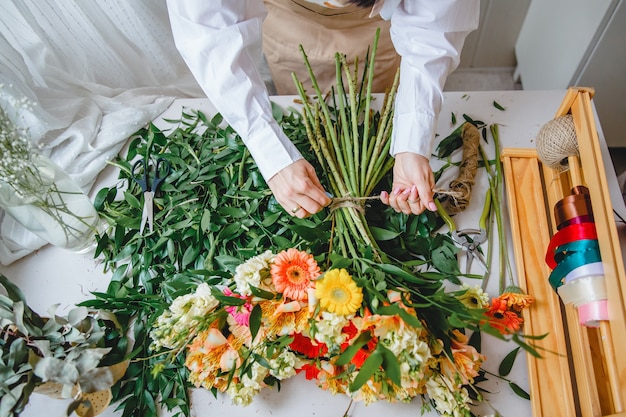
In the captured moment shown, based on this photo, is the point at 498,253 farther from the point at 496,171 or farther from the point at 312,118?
the point at 312,118

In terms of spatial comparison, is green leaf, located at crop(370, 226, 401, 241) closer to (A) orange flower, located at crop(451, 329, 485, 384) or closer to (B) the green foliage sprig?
(A) orange flower, located at crop(451, 329, 485, 384)

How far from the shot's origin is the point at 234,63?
0.75m

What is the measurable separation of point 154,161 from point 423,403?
0.68 m

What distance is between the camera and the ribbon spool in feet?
2.06

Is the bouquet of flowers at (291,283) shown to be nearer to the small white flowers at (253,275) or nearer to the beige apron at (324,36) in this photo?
the small white flowers at (253,275)

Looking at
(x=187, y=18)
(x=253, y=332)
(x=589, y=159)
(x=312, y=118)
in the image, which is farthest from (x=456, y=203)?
(x=187, y=18)

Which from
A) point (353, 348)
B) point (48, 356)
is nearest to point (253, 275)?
point (353, 348)

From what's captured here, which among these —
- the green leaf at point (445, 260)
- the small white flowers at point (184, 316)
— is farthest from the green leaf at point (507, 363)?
the small white flowers at point (184, 316)

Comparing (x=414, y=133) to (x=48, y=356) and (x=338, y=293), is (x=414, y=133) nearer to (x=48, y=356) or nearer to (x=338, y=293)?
(x=338, y=293)

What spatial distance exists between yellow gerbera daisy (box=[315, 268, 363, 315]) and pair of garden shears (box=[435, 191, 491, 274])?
0.99 feet

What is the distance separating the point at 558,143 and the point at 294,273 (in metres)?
0.50

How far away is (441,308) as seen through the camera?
612 millimetres

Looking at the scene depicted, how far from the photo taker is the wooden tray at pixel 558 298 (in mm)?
599

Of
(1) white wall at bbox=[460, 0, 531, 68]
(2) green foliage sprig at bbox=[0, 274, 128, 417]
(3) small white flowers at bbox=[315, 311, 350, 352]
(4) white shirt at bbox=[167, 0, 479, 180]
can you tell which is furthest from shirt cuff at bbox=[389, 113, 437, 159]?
(1) white wall at bbox=[460, 0, 531, 68]
